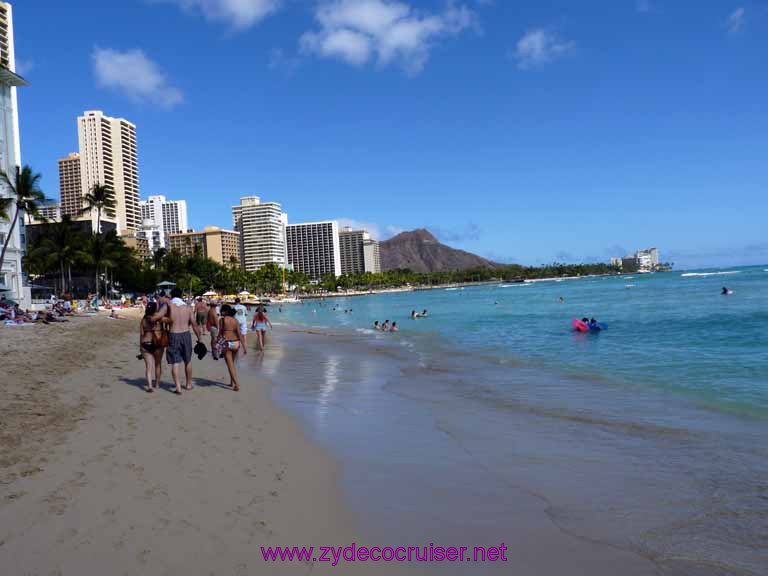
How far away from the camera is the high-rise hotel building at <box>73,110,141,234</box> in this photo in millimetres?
142750

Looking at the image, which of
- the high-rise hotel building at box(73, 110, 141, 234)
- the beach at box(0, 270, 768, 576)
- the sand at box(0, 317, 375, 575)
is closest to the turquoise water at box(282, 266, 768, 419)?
the beach at box(0, 270, 768, 576)

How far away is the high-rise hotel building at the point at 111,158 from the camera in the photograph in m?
143

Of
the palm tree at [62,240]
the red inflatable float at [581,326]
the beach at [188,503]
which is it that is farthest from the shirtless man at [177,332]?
the palm tree at [62,240]

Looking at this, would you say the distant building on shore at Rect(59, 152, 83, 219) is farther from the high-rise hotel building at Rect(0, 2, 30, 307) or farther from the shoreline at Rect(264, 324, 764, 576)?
the shoreline at Rect(264, 324, 764, 576)

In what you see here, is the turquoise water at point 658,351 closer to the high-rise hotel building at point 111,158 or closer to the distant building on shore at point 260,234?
the high-rise hotel building at point 111,158

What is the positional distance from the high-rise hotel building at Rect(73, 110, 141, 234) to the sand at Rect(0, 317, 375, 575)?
5798 inches

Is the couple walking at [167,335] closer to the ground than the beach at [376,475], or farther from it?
farther from it

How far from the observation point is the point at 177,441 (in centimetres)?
609

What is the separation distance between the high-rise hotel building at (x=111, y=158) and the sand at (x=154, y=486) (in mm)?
147260

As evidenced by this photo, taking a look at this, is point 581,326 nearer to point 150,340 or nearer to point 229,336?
point 229,336

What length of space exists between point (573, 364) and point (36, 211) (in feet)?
113

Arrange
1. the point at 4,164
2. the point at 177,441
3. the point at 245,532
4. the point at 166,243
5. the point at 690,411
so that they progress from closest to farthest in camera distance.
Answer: the point at 245,532, the point at 177,441, the point at 690,411, the point at 4,164, the point at 166,243

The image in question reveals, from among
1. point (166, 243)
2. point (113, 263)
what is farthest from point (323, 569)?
point (166, 243)

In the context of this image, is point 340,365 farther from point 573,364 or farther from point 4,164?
point 4,164
